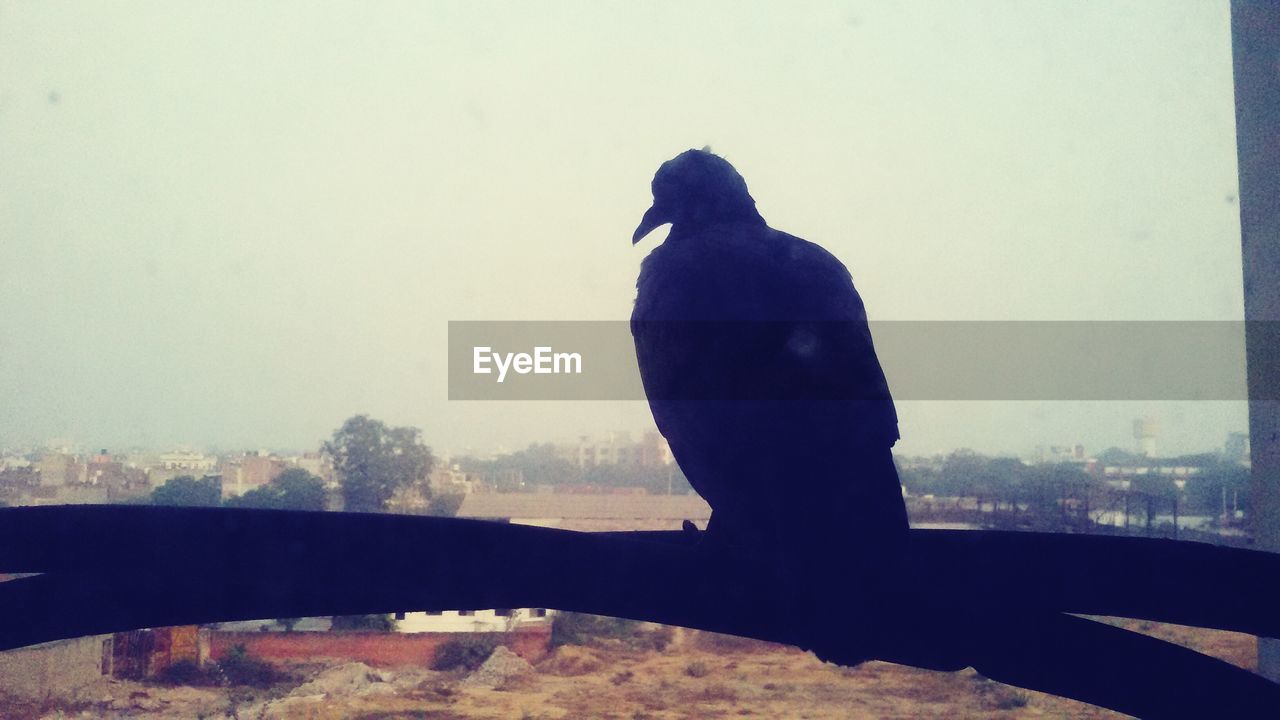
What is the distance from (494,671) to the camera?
3203cm

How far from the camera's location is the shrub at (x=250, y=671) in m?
29.3

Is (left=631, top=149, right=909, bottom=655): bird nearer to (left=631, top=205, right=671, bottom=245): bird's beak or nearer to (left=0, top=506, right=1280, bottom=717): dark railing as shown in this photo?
(left=0, top=506, right=1280, bottom=717): dark railing

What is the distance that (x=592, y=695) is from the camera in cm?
3164

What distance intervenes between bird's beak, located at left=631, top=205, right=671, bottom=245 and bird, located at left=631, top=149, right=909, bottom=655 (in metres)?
0.98

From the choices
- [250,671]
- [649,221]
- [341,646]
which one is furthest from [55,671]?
[649,221]

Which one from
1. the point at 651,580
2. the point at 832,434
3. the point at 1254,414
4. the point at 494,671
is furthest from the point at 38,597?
the point at 494,671

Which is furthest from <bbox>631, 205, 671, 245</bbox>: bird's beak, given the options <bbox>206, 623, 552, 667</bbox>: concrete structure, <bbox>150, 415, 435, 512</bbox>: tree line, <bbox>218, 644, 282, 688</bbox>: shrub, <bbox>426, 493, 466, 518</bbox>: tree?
<bbox>218, 644, 282, 688</bbox>: shrub

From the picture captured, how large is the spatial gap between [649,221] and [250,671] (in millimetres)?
30969

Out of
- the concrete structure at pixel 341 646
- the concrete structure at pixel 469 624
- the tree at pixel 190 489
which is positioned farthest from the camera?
the concrete structure at pixel 469 624

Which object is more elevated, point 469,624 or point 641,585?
point 641,585

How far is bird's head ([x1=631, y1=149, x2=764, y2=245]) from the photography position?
131 inches

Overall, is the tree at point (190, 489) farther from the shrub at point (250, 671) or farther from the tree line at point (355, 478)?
the shrub at point (250, 671)

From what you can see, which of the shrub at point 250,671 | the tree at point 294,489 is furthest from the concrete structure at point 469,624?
the tree at point 294,489

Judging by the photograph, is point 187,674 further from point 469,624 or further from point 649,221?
point 649,221
